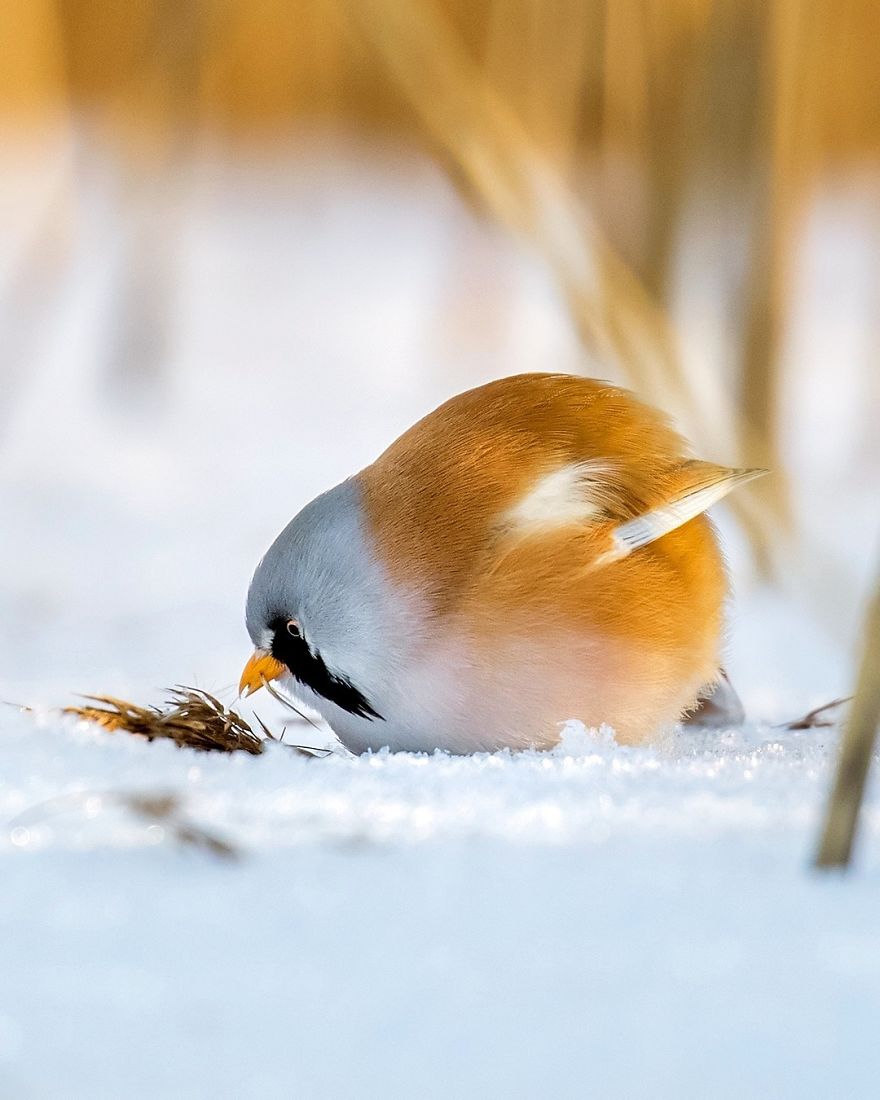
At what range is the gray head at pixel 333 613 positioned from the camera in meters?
2.11

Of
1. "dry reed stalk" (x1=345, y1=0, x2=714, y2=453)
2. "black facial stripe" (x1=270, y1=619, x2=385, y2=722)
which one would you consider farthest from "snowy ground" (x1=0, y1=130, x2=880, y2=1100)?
"dry reed stalk" (x1=345, y1=0, x2=714, y2=453)

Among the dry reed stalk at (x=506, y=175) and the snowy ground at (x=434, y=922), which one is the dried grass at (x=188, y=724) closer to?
the snowy ground at (x=434, y=922)

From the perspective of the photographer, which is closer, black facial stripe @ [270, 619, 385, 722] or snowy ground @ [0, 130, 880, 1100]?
snowy ground @ [0, 130, 880, 1100]

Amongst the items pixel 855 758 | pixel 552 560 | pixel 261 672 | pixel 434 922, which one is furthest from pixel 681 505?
pixel 434 922

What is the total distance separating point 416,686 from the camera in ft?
6.74

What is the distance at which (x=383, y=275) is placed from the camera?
947cm

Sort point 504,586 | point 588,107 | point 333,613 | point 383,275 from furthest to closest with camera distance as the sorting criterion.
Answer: point 588,107, point 383,275, point 333,613, point 504,586

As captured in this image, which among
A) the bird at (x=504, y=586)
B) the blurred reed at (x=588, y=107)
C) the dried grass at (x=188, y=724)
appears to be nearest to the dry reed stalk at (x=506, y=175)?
the blurred reed at (x=588, y=107)

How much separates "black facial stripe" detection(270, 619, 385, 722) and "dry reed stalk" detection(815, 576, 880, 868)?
915 mm

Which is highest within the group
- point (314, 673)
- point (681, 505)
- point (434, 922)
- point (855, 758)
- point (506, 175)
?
point (506, 175)

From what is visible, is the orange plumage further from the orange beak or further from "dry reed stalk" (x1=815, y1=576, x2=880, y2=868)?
"dry reed stalk" (x1=815, y1=576, x2=880, y2=868)

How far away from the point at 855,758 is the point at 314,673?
111 cm

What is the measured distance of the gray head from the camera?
2.11m

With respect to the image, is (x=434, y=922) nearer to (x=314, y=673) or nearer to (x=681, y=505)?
(x=314, y=673)
